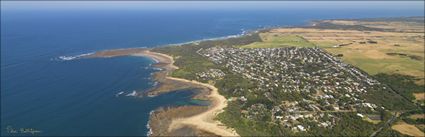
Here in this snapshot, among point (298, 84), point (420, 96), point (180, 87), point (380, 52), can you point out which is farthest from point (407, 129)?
point (380, 52)

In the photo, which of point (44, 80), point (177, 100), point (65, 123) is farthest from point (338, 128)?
point (44, 80)

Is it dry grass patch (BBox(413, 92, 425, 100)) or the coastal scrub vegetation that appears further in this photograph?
dry grass patch (BBox(413, 92, 425, 100))

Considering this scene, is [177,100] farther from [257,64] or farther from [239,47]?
[239,47]

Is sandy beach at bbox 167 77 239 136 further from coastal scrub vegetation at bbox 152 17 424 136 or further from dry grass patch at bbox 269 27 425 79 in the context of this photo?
dry grass patch at bbox 269 27 425 79

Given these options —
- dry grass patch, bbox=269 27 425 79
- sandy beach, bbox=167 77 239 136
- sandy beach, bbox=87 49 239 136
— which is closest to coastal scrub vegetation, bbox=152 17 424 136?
sandy beach, bbox=167 77 239 136

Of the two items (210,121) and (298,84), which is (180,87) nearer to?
(210,121)

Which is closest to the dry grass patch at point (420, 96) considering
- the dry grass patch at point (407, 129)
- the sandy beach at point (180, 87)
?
the dry grass patch at point (407, 129)
